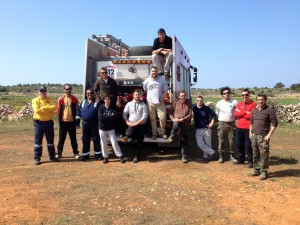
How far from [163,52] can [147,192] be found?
4.06 metres

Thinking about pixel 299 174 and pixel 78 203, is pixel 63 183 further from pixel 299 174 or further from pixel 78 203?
pixel 299 174

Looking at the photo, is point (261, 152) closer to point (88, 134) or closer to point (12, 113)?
point (88, 134)

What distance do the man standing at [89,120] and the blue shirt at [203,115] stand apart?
2587 millimetres

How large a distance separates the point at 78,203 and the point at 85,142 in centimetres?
313

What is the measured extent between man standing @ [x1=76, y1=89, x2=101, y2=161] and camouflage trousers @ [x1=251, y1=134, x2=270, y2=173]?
391 centimetres

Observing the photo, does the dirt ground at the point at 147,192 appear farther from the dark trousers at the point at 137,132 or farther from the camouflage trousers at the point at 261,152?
the dark trousers at the point at 137,132

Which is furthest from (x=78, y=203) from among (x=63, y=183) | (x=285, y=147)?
(x=285, y=147)

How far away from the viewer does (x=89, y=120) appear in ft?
24.8

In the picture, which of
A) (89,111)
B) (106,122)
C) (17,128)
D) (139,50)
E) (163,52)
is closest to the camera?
(106,122)

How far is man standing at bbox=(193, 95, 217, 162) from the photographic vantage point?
7570 mm

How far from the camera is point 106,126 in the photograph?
7.30 meters

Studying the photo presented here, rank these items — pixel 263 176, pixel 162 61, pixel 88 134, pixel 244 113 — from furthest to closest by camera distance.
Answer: pixel 162 61 < pixel 88 134 < pixel 244 113 < pixel 263 176

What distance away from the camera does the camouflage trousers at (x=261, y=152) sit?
19.6ft

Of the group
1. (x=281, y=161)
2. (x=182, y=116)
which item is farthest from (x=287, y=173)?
(x=182, y=116)
